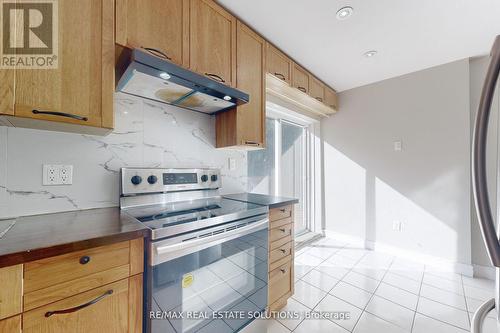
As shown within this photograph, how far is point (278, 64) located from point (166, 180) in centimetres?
153

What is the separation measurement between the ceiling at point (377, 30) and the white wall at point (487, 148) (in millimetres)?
173

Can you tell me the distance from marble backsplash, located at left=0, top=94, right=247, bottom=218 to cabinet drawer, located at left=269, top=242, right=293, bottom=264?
2.95ft

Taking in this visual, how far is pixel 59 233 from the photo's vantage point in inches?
31.8

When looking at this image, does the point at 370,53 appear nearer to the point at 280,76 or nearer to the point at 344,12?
the point at 344,12

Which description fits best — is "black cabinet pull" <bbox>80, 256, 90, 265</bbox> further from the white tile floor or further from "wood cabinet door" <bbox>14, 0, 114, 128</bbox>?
the white tile floor

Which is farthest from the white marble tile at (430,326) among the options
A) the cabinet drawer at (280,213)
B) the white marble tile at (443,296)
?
the cabinet drawer at (280,213)

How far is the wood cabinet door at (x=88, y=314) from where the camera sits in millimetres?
696

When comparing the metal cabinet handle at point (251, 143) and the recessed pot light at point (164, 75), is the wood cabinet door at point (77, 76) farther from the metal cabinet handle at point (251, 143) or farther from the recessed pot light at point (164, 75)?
the metal cabinet handle at point (251, 143)

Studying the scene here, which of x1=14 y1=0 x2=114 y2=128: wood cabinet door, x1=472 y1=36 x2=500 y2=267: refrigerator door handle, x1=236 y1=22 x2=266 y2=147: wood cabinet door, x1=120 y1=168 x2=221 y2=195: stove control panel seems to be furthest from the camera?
x1=236 y1=22 x2=266 y2=147: wood cabinet door

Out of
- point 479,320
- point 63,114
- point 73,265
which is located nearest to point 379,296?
point 479,320

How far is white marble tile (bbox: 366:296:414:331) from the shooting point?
5.15ft

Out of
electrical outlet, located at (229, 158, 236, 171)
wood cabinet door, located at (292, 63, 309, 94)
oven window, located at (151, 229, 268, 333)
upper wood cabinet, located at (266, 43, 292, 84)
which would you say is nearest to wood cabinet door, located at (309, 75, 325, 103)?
wood cabinet door, located at (292, 63, 309, 94)

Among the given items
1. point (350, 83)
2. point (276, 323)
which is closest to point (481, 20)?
point (350, 83)

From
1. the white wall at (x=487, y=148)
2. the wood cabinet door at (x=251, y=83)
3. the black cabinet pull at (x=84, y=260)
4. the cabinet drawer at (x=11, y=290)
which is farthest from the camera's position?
the white wall at (x=487, y=148)
